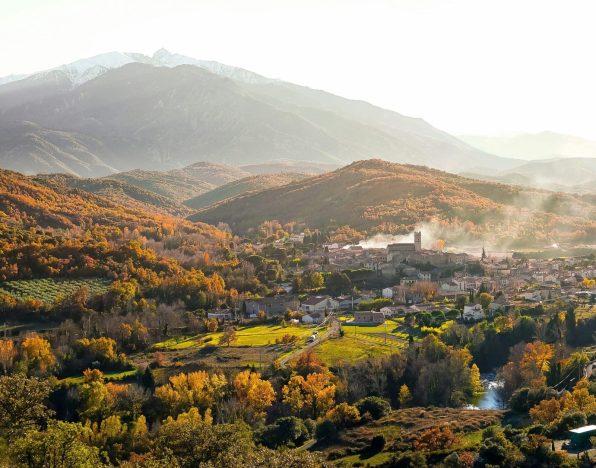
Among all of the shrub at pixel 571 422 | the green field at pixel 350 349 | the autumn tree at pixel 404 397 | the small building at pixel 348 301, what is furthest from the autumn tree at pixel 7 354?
the shrub at pixel 571 422

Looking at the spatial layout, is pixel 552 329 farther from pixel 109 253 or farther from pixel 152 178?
pixel 152 178

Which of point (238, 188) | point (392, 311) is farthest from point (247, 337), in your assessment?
point (238, 188)

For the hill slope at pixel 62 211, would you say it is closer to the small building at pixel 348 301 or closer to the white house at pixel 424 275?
the white house at pixel 424 275

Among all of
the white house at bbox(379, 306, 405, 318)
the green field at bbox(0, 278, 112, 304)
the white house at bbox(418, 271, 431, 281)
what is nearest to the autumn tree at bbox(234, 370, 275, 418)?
the white house at bbox(379, 306, 405, 318)

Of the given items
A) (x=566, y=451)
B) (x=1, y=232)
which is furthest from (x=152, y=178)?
(x=566, y=451)

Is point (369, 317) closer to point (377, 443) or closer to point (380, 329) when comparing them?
point (380, 329)

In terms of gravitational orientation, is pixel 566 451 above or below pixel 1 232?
below
